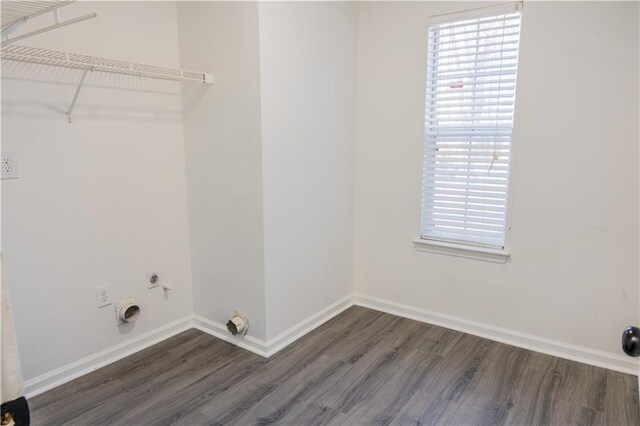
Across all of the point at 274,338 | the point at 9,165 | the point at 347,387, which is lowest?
the point at 347,387

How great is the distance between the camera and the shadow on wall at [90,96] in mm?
1903

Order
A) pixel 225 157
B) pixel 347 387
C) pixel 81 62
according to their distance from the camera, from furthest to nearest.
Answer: pixel 225 157 < pixel 347 387 < pixel 81 62

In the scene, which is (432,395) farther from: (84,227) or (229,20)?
(229,20)

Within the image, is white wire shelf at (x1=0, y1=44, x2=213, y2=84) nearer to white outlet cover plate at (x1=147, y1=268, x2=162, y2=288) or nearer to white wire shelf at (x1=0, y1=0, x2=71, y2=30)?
white wire shelf at (x1=0, y1=0, x2=71, y2=30)

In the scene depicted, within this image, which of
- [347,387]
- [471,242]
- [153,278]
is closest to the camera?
[347,387]

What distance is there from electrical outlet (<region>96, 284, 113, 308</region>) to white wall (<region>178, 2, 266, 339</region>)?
577mm

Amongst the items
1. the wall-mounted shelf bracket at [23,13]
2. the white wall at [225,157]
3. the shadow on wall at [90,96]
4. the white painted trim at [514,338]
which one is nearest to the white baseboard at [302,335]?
the white painted trim at [514,338]

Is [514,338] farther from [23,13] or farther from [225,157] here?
[23,13]

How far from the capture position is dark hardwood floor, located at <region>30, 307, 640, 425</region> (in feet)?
6.30

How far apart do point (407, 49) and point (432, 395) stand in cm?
213

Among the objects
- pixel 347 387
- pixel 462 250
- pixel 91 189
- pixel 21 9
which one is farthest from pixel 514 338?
pixel 21 9

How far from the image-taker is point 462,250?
2.70m

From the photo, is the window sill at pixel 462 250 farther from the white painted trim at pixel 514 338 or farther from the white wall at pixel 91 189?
the white wall at pixel 91 189

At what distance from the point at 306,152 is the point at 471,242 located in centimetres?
122
